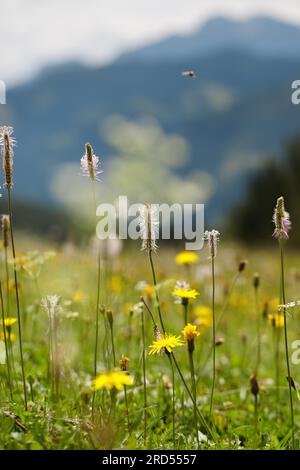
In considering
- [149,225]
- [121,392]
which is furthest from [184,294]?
[121,392]

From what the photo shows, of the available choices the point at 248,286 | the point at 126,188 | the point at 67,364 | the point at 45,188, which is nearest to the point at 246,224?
the point at 126,188

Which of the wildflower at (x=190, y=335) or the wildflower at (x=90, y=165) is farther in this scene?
the wildflower at (x=190, y=335)

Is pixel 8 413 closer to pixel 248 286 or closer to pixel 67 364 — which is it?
pixel 67 364

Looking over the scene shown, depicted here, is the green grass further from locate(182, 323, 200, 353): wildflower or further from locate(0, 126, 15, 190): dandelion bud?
locate(0, 126, 15, 190): dandelion bud

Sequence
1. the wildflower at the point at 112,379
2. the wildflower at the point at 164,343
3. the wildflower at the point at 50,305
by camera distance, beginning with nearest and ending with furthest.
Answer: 1. the wildflower at the point at 112,379
2. the wildflower at the point at 164,343
3. the wildflower at the point at 50,305

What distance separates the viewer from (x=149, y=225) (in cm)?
176

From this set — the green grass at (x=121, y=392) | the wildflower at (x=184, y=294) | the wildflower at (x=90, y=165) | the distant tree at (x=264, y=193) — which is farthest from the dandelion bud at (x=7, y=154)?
the distant tree at (x=264, y=193)

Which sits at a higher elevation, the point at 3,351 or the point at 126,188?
the point at 126,188

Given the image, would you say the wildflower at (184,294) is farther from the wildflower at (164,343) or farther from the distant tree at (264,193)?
the distant tree at (264,193)

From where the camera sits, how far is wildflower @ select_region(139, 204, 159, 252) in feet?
5.68

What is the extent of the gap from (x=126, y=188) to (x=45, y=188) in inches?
6695

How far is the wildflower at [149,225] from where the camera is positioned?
173 centimetres

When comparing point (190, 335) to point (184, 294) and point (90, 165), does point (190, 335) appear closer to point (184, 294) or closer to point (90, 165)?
point (184, 294)
